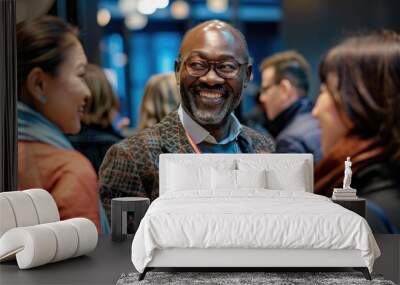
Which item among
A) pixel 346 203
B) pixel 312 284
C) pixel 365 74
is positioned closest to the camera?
pixel 312 284

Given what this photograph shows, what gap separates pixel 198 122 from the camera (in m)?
7.10

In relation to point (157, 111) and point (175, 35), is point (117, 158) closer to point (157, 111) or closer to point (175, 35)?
point (157, 111)

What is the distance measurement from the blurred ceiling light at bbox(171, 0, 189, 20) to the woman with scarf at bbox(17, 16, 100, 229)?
104 cm

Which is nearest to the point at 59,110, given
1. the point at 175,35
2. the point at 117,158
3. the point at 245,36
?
the point at 117,158

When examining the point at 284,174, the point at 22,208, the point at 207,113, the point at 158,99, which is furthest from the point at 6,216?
the point at 284,174

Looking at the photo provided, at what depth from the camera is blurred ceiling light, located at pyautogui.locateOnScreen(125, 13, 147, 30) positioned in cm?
724

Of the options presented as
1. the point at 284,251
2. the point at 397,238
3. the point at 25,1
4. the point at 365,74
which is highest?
the point at 25,1

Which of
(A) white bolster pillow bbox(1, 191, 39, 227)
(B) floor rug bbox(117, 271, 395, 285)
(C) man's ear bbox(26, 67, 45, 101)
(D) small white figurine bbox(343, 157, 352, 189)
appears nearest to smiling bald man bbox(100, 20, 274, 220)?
(D) small white figurine bbox(343, 157, 352, 189)

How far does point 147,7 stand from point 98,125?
133 centimetres

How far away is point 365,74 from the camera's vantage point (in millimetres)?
7066

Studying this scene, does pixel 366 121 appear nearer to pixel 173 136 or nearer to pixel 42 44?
pixel 173 136

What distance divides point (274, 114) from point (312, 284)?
2780mm

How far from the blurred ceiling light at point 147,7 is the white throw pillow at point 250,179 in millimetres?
2015

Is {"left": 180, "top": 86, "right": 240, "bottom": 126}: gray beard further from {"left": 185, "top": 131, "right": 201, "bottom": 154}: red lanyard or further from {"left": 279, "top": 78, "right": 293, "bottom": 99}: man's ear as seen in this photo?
{"left": 279, "top": 78, "right": 293, "bottom": 99}: man's ear
